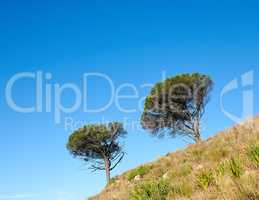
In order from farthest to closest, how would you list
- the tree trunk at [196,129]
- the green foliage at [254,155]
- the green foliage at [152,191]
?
the tree trunk at [196,129], the green foliage at [152,191], the green foliage at [254,155]

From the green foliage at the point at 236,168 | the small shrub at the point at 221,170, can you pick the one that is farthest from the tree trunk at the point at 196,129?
the green foliage at the point at 236,168

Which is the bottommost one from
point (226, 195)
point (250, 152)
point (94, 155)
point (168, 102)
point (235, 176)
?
point (226, 195)

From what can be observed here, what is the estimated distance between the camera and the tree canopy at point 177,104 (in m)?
38.9

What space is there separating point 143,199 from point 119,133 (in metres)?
38.0

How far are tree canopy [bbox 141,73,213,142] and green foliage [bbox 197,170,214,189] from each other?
29767 millimetres

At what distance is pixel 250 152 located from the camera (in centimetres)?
847

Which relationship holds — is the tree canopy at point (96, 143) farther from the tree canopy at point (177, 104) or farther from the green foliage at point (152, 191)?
the green foliage at point (152, 191)

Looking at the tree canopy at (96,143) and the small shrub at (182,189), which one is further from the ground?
the tree canopy at (96,143)

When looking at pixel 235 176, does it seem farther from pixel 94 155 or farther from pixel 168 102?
pixel 94 155

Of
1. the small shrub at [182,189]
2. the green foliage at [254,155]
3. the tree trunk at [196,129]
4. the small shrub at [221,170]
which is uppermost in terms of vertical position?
the tree trunk at [196,129]

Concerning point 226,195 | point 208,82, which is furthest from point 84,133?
point 226,195

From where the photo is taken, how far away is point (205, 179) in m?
8.51

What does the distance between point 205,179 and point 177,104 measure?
3144 centimetres

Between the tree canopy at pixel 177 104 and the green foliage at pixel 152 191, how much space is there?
29.0 metres
